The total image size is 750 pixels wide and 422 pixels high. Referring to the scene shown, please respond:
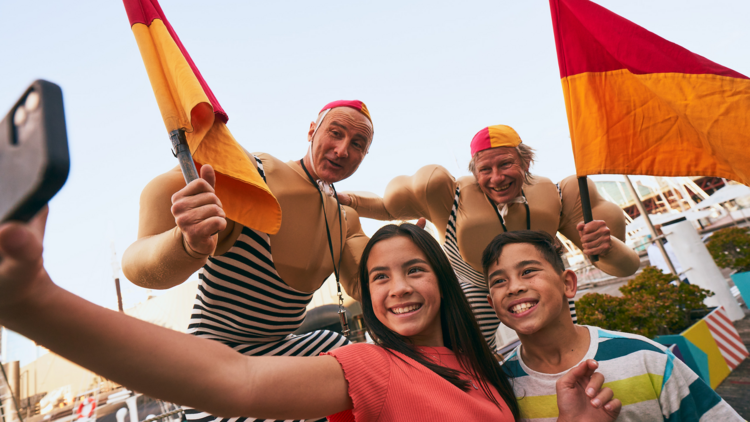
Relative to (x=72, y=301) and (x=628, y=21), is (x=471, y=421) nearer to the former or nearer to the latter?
(x=72, y=301)

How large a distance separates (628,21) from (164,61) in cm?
256

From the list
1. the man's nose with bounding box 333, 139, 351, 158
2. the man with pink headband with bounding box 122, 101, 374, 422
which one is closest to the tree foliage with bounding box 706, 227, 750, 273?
the man with pink headband with bounding box 122, 101, 374, 422

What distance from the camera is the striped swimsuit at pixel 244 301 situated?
163 centimetres

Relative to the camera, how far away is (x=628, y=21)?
228 centimetres

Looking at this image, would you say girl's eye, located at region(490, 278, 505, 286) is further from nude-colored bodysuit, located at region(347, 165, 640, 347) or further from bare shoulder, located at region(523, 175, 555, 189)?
bare shoulder, located at region(523, 175, 555, 189)

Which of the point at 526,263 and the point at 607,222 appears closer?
the point at 526,263

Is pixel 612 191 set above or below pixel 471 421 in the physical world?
above

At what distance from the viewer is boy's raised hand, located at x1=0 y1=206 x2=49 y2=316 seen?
0.43 m

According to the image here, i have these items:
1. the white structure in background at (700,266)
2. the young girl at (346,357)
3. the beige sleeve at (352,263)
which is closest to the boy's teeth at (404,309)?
the young girl at (346,357)

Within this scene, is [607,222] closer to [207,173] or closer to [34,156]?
[207,173]

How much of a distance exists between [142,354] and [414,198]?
2.02 meters

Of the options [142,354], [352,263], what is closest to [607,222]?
[352,263]

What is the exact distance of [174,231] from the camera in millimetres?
1186

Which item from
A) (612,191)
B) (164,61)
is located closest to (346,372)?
(164,61)
